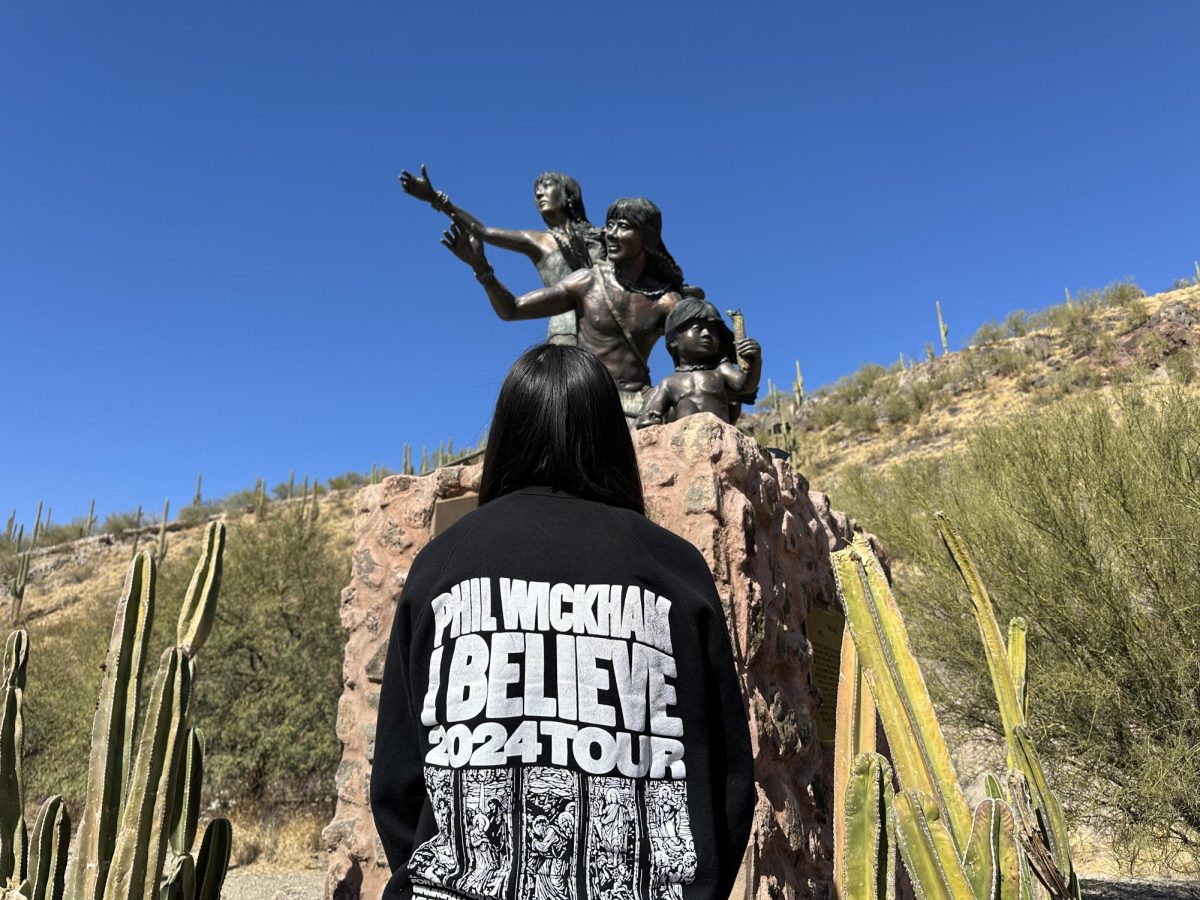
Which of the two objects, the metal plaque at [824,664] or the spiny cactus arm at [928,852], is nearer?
the spiny cactus arm at [928,852]

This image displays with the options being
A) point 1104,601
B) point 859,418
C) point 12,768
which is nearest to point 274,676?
point 12,768

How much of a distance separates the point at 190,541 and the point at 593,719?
2974 centimetres

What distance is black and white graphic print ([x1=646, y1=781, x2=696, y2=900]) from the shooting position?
1.28m

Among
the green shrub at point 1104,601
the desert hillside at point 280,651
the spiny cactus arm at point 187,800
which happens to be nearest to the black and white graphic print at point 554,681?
the spiny cactus arm at point 187,800

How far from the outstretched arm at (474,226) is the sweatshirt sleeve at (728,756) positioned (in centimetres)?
395

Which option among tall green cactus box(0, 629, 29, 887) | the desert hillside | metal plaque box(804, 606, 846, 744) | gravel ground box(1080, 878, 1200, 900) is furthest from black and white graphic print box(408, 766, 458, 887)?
gravel ground box(1080, 878, 1200, 900)

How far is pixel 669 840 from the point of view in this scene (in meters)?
1.31

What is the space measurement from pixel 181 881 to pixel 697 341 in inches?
128

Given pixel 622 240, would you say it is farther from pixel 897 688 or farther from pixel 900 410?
pixel 900 410

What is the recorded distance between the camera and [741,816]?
1.42 m

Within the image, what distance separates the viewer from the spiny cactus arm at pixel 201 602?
10.2ft

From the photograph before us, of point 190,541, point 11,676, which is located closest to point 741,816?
point 11,676

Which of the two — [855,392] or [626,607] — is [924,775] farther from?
[855,392]

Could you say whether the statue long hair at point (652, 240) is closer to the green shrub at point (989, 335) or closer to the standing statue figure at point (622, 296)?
the standing statue figure at point (622, 296)
